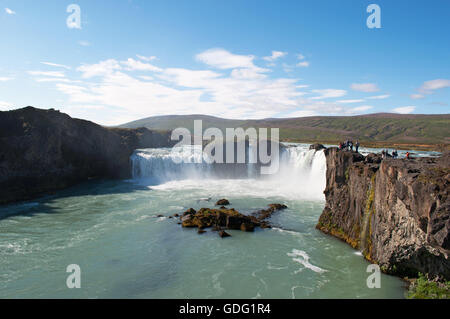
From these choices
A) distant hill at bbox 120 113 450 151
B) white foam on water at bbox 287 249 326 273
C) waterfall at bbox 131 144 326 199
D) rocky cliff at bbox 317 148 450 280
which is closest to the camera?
rocky cliff at bbox 317 148 450 280

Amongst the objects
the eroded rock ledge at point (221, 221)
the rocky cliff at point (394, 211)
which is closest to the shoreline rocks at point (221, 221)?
the eroded rock ledge at point (221, 221)

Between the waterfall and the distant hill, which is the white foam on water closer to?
the waterfall

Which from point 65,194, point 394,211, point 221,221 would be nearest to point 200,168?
point 65,194

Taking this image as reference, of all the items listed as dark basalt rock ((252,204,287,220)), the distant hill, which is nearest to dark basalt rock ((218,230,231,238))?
dark basalt rock ((252,204,287,220))

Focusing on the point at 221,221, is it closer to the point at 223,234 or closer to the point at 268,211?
the point at 223,234

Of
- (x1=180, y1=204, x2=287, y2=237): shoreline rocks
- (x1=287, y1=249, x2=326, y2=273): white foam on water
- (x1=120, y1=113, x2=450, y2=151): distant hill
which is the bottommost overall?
(x1=287, y1=249, x2=326, y2=273): white foam on water
